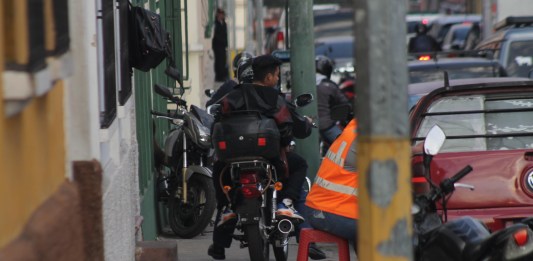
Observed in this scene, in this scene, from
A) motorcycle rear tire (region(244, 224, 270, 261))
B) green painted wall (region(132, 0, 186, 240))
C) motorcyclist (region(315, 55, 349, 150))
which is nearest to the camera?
motorcycle rear tire (region(244, 224, 270, 261))

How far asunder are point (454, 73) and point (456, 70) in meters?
0.12

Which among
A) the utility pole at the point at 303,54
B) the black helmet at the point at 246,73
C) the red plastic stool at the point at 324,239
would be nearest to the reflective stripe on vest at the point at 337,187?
the red plastic stool at the point at 324,239

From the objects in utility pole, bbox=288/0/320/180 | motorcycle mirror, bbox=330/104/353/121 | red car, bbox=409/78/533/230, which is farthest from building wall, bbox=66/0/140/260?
utility pole, bbox=288/0/320/180

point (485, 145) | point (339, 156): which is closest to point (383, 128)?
point (339, 156)

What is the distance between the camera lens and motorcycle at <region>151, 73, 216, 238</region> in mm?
→ 12375

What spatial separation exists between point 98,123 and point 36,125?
1400 millimetres

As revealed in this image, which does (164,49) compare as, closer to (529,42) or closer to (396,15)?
(396,15)

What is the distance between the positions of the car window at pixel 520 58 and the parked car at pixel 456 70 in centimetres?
207

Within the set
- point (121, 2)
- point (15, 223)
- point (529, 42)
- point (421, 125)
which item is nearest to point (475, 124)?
point (421, 125)

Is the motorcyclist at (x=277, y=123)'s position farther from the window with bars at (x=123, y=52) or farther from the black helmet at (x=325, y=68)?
the black helmet at (x=325, y=68)

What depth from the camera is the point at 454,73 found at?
18.0 metres

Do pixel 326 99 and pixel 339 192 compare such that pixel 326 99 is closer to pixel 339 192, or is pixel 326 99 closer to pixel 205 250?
pixel 205 250

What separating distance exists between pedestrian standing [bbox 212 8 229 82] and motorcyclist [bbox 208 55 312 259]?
18786mm

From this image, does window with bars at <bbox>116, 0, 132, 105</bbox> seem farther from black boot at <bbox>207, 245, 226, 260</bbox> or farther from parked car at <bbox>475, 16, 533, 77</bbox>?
parked car at <bbox>475, 16, 533, 77</bbox>
